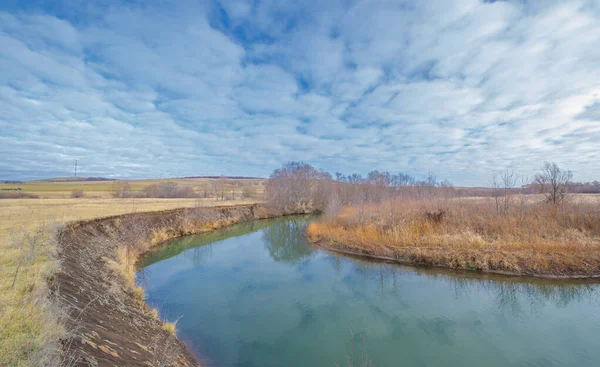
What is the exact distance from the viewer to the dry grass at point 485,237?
12.8m

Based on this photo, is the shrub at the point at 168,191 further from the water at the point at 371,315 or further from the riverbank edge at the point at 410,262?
the water at the point at 371,315

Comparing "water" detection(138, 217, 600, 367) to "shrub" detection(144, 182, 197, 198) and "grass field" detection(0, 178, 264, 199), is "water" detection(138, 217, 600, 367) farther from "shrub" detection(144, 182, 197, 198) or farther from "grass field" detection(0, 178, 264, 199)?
"grass field" detection(0, 178, 264, 199)

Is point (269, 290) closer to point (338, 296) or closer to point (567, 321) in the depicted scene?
point (338, 296)

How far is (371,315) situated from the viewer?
9.06m

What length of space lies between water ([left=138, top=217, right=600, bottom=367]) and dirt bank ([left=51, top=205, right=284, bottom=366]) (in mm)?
1282

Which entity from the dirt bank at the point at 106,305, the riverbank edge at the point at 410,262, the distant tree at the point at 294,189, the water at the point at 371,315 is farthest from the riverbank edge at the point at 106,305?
the distant tree at the point at 294,189

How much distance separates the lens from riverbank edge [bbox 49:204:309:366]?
14.3 feet

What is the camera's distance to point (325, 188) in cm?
4806

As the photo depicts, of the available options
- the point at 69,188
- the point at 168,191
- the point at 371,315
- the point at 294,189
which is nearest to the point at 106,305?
the point at 371,315

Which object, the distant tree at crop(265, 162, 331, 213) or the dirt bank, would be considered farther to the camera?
the distant tree at crop(265, 162, 331, 213)

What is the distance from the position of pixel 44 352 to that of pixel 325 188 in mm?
45616

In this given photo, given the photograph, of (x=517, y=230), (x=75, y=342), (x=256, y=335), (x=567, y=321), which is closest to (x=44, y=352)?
(x=75, y=342)

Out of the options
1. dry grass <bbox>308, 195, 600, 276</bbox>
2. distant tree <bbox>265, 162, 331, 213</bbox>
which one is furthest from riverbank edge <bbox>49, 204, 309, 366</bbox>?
distant tree <bbox>265, 162, 331, 213</bbox>

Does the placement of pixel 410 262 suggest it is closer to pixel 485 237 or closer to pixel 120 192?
pixel 485 237
